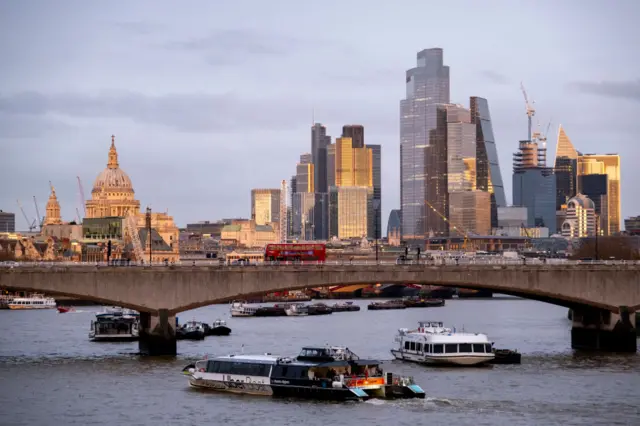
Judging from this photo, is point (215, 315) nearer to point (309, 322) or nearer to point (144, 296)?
point (309, 322)

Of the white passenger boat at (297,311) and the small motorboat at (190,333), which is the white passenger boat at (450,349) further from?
the white passenger boat at (297,311)

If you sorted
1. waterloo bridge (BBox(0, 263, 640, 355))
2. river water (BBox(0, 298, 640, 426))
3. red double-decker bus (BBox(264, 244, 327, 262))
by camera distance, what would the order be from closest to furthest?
1. river water (BBox(0, 298, 640, 426))
2. waterloo bridge (BBox(0, 263, 640, 355))
3. red double-decker bus (BBox(264, 244, 327, 262))

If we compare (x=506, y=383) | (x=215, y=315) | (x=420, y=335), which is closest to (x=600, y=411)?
(x=506, y=383)

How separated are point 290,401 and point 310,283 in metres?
26.7

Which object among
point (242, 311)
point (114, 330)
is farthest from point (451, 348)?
point (242, 311)

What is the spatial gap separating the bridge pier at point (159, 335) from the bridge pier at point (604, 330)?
35.4 meters

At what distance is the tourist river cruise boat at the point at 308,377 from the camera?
80.2 metres

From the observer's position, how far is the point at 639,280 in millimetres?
110625

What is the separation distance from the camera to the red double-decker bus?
458ft

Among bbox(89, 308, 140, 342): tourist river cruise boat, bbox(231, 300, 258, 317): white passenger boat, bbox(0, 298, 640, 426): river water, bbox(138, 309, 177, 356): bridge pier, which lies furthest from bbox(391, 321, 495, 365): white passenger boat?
bbox(231, 300, 258, 317): white passenger boat

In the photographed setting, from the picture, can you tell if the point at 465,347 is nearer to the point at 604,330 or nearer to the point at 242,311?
the point at 604,330

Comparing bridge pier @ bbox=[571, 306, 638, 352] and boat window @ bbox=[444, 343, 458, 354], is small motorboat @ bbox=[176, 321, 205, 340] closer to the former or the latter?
boat window @ bbox=[444, 343, 458, 354]

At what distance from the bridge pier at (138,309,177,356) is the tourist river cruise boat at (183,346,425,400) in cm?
1542

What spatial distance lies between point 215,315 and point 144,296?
8495 cm
